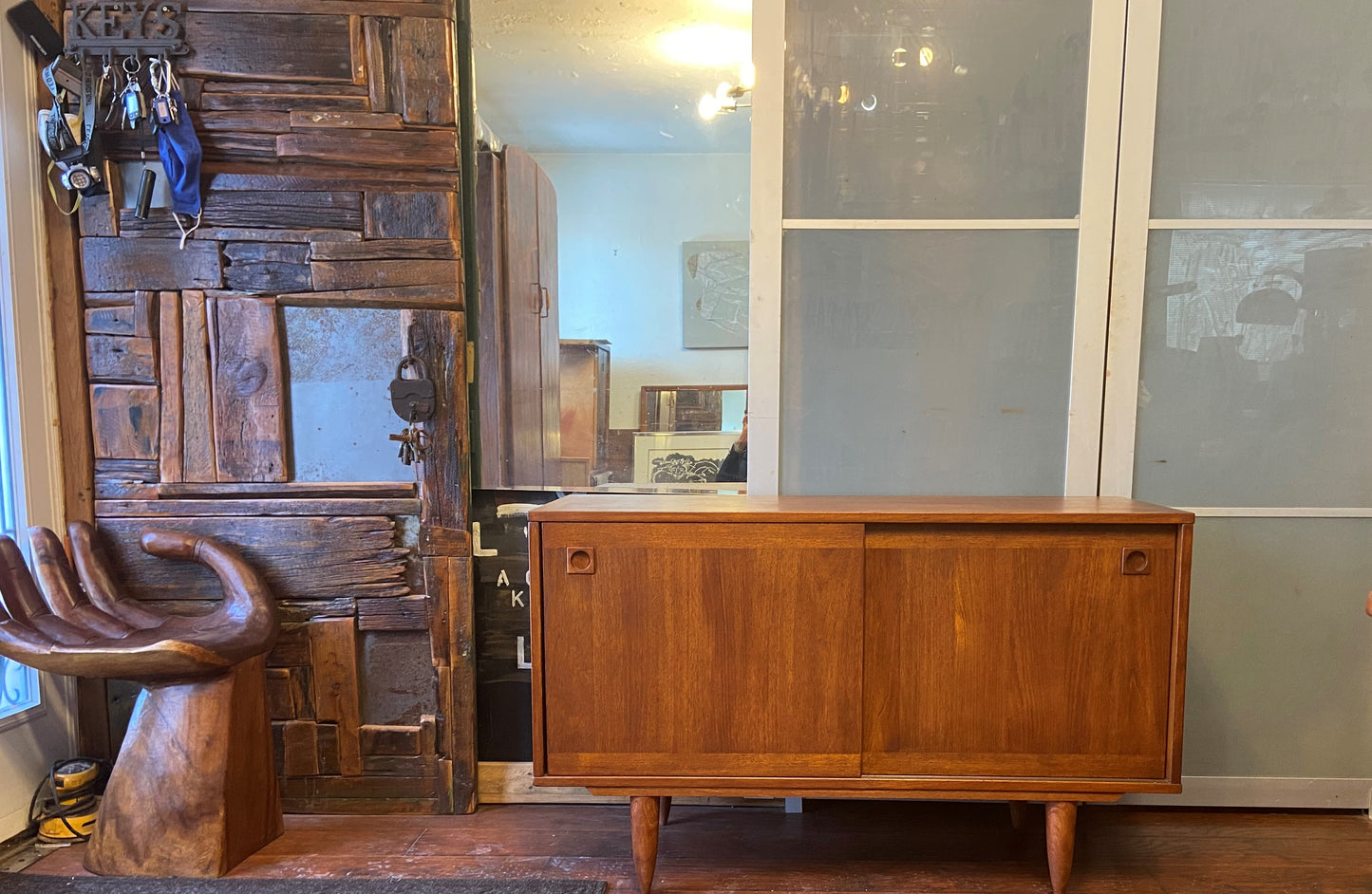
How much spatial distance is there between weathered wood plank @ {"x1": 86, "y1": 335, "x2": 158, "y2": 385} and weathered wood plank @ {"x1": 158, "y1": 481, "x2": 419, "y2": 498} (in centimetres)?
31

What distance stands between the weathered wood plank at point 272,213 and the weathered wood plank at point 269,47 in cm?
28

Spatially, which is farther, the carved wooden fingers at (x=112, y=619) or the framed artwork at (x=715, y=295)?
the framed artwork at (x=715, y=295)

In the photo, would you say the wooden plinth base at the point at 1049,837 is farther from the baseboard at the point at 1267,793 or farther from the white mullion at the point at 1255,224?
the white mullion at the point at 1255,224

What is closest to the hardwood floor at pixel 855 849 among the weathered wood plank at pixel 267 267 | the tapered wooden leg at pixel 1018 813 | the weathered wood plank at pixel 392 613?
the tapered wooden leg at pixel 1018 813

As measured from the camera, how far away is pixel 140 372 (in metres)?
1.78

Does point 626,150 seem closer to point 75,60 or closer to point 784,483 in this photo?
point 784,483

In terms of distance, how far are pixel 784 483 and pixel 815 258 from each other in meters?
0.57

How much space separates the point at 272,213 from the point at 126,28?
1.76 feet

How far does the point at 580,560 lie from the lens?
1391 millimetres

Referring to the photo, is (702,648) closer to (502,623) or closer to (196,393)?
(502,623)

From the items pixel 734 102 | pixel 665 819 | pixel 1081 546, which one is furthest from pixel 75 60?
pixel 1081 546

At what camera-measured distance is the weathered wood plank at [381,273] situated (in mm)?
1760

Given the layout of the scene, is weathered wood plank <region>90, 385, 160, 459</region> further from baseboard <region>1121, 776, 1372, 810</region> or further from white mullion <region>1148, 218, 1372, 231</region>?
baseboard <region>1121, 776, 1372, 810</region>

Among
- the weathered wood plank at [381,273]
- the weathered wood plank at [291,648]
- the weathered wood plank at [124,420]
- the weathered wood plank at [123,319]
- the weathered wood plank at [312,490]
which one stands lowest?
the weathered wood plank at [291,648]
